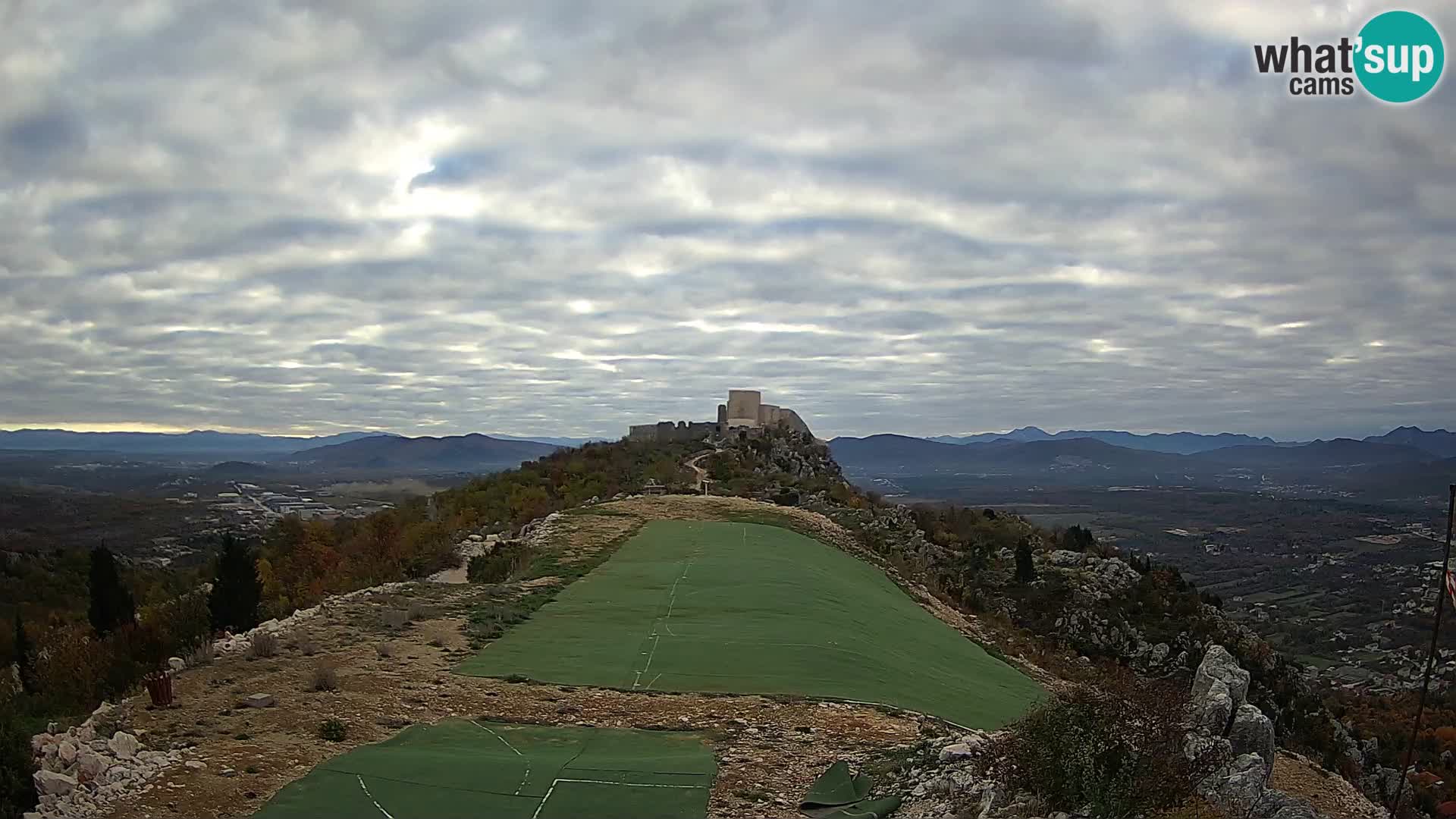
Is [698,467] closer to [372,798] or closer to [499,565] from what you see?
[499,565]

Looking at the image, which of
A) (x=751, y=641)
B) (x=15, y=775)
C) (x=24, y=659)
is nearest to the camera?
(x=15, y=775)

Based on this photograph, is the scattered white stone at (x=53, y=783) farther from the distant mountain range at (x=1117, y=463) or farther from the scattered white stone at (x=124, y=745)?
the distant mountain range at (x=1117, y=463)

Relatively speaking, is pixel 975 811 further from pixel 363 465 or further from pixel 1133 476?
pixel 1133 476

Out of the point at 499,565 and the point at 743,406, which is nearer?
the point at 499,565

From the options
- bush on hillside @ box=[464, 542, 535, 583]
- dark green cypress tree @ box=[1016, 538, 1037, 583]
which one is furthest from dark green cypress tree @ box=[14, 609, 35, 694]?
dark green cypress tree @ box=[1016, 538, 1037, 583]

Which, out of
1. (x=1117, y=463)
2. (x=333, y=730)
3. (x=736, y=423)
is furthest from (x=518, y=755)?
(x=1117, y=463)

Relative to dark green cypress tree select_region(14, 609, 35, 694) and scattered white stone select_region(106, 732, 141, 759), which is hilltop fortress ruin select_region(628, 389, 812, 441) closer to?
dark green cypress tree select_region(14, 609, 35, 694)
